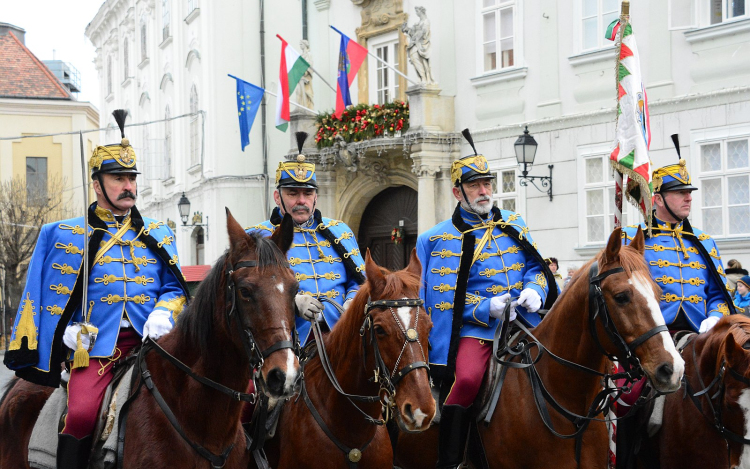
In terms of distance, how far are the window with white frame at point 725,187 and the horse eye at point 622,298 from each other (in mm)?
9841

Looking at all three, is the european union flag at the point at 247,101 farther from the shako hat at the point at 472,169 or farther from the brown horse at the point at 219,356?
the brown horse at the point at 219,356

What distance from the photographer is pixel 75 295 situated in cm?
555

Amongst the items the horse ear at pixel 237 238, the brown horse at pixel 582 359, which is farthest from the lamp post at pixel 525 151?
the horse ear at pixel 237 238

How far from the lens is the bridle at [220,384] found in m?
4.41

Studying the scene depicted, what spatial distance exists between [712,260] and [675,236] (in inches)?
12.7

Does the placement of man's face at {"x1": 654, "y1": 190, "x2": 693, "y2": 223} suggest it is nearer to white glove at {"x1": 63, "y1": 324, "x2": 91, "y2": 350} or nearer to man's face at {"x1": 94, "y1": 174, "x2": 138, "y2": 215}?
man's face at {"x1": 94, "y1": 174, "x2": 138, "y2": 215}

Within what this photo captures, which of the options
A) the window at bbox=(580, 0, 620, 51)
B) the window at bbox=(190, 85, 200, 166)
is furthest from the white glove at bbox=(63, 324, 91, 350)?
the window at bbox=(190, 85, 200, 166)

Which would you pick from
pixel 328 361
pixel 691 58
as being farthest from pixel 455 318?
pixel 691 58

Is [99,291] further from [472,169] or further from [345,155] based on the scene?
[345,155]

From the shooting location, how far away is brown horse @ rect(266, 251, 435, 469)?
16.2ft

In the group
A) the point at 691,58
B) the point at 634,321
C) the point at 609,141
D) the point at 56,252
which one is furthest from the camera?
the point at 609,141

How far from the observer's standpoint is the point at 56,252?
5582 mm

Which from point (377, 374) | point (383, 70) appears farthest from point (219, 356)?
point (383, 70)

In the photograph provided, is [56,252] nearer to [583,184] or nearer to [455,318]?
[455,318]
